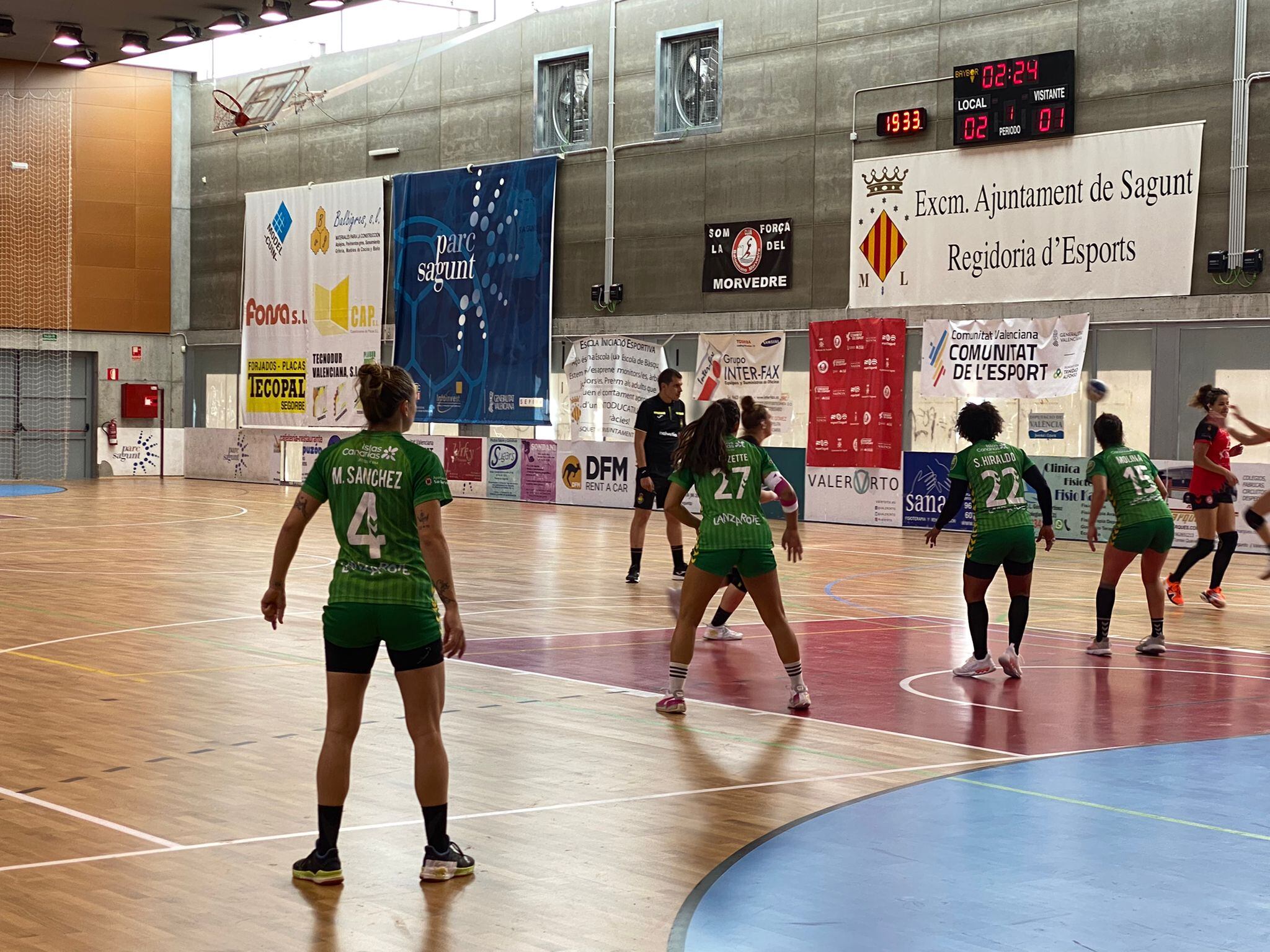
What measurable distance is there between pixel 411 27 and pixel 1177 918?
31.3 metres

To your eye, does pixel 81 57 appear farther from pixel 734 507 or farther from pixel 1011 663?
pixel 1011 663

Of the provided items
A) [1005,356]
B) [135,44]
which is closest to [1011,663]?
[1005,356]

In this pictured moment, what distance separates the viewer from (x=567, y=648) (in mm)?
11680

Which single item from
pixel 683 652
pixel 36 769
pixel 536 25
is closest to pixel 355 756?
pixel 36 769

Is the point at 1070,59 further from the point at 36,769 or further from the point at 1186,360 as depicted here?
the point at 36,769

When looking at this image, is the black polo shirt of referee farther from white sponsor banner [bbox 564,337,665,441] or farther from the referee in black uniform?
white sponsor banner [bbox 564,337,665,441]

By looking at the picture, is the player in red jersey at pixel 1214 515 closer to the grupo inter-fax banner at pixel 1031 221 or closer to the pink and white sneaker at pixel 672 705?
the pink and white sneaker at pixel 672 705

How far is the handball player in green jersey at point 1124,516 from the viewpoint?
1165cm

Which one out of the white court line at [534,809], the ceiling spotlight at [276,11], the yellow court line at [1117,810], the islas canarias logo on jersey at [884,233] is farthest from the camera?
the ceiling spotlight at [276,11]

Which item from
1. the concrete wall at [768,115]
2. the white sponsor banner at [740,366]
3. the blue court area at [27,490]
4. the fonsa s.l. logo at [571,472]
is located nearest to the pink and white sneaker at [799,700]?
the concrete wall at [768,115]

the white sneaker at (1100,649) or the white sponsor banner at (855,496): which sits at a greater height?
the white sponsor banner at (855,496)

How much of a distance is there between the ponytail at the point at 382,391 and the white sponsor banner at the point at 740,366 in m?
21.5

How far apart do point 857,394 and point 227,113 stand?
2058cm

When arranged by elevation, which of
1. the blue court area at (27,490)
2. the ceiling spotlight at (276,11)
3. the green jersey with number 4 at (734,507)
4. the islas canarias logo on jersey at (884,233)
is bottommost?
the blue court area at (27,490)
